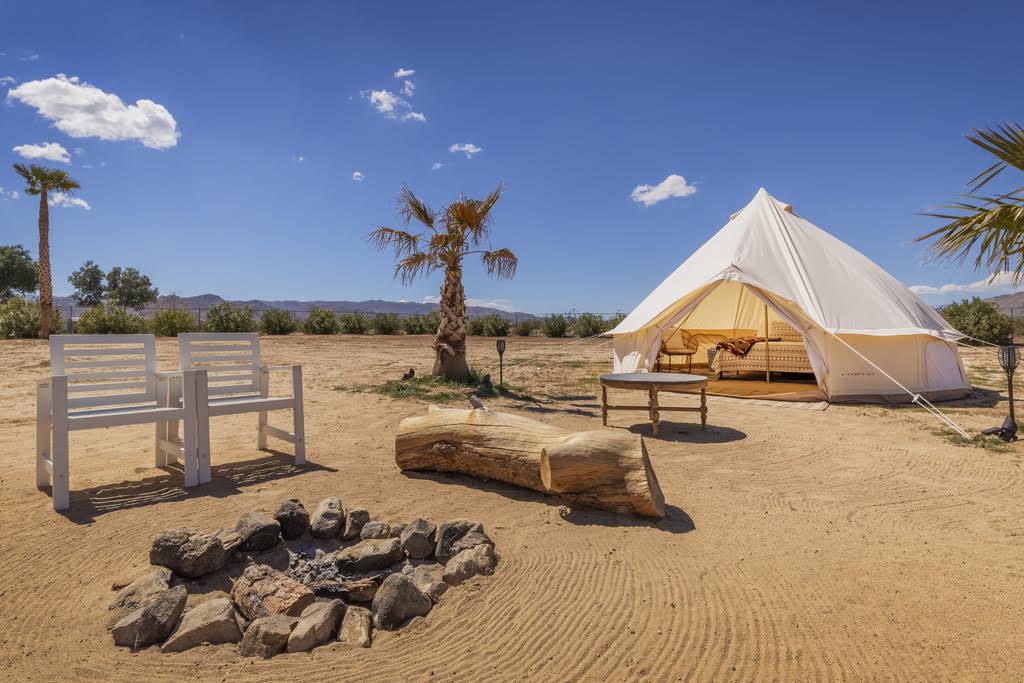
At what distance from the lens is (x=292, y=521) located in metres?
3.30

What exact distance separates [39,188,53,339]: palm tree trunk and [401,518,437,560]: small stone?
71.2ft

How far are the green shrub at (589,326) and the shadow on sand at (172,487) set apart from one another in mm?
22620

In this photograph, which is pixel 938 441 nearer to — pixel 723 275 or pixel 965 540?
pixel 965 540

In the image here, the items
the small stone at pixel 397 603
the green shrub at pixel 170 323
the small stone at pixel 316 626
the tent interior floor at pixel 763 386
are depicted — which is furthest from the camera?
the green shrub at pixel 170 323

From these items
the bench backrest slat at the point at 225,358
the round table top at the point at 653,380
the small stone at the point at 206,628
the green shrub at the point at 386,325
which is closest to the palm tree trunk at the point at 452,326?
the round table top at the point at 653,380

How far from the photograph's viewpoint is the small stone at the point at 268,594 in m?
2.58

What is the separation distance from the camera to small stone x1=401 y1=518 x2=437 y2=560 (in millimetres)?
3115

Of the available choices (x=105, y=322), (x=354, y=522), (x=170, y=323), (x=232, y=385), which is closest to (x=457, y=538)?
(x=354, y=522)

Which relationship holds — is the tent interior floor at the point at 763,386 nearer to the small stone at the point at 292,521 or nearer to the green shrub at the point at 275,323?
the small stone at the point at 292,521

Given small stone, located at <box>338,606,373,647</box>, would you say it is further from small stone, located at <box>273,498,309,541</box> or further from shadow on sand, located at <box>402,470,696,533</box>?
shadow on sand, located at <box>402,470,696,533</box>

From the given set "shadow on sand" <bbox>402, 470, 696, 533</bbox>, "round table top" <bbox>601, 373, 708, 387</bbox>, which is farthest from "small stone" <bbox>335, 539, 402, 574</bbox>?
"round table top" <bbox>601, 373, 708, 387</bbox>

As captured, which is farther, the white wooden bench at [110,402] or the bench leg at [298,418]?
the bench leg at [298,418]

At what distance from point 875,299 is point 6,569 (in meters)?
11.0

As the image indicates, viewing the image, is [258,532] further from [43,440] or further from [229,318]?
[229,318]
